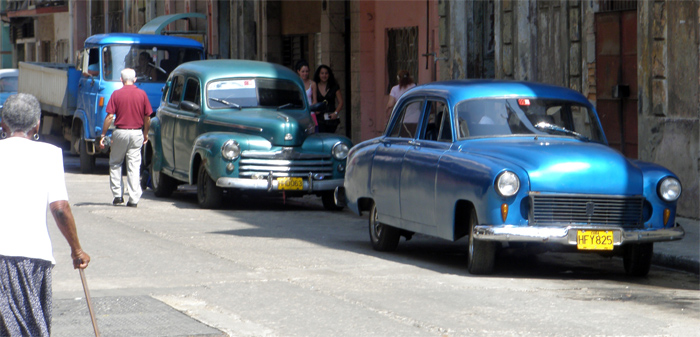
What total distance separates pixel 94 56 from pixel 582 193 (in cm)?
1356

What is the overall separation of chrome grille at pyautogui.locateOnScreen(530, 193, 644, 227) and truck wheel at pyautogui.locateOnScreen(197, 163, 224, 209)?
21.7 ft

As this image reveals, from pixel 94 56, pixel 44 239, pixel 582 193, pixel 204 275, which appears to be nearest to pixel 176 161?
pixel 94 56

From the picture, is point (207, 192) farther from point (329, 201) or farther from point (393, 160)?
point (393, 160)

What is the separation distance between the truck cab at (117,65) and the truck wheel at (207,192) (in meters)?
5.59

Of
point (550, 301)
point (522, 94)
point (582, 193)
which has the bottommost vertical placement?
point (550, 301)

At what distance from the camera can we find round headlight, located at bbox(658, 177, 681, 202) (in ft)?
31.8

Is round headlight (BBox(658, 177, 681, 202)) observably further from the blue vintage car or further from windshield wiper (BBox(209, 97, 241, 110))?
windshield wiper (BBox(209, 97, 241, 110))

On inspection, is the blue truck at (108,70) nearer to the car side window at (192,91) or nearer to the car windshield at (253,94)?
the car side window at (192,91)

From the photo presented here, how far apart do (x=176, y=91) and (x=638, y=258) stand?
867cm

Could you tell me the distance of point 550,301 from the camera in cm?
851

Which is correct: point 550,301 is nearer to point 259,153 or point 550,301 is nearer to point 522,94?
point 522,94

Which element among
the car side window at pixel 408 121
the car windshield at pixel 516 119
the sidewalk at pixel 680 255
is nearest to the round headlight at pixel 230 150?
the car side window at pixel 408 121

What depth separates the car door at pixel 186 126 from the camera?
630 inches

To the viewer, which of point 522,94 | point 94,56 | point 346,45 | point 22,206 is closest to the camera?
point 22,206
